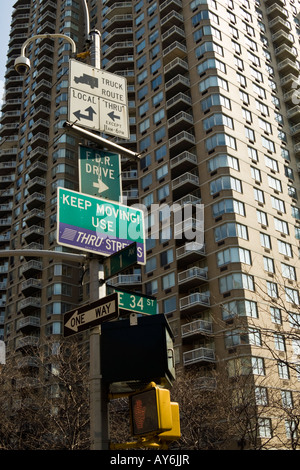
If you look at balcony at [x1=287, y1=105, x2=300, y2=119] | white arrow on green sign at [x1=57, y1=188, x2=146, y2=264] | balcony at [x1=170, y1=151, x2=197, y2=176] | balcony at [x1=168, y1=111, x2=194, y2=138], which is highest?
balcony at [x1=287, y1=105, x2=300, y2=119]

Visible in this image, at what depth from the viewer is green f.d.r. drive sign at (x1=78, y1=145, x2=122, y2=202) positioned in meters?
8.13

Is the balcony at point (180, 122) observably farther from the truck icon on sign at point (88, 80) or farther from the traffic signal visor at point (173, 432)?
the traffic signal visor at point (173, 432)

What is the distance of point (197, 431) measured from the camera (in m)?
27.8

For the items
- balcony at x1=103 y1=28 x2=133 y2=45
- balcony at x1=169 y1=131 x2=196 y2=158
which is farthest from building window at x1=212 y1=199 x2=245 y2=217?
balcony at x1=103 y1=28 x2=133 y2=45

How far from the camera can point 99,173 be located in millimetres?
8344

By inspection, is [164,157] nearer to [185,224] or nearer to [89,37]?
[185,224]

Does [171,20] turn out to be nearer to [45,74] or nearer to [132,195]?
[132,195]

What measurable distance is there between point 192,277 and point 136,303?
38.2 meters

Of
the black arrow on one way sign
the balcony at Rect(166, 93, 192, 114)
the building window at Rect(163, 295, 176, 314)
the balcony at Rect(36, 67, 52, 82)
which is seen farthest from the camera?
the balcony at Rect(36, 67, 52, 82)

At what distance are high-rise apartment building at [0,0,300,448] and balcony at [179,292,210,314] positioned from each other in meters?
0.18

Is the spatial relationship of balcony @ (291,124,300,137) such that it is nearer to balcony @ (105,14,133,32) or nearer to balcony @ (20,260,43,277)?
balcony @ (105,14,133,32)

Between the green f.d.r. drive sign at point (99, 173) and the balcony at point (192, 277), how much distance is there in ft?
121
